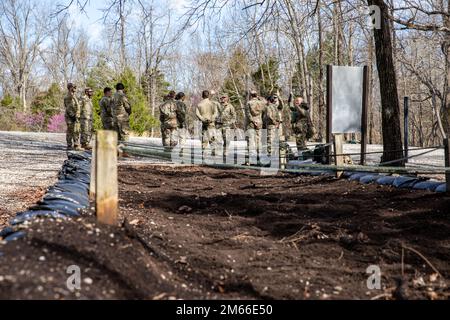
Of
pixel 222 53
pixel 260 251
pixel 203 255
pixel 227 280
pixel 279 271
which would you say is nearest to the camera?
pixel 227 280

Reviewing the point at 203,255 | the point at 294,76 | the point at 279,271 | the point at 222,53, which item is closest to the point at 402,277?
the point at 279,271

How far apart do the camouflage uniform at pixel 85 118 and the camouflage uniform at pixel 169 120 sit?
7.00 ft

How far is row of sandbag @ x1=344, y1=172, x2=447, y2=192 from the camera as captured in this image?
658cm

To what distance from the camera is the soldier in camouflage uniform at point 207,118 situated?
13.6 metres

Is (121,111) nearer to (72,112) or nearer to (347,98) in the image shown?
(72,112)

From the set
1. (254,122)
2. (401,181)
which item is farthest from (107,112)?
(401,181)

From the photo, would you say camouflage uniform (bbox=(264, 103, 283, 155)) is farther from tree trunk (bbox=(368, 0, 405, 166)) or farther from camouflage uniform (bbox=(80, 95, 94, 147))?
camouflage uniform (bbox=(80, 95, 94, 147))

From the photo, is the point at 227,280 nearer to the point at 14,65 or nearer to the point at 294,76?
the point at 294,76

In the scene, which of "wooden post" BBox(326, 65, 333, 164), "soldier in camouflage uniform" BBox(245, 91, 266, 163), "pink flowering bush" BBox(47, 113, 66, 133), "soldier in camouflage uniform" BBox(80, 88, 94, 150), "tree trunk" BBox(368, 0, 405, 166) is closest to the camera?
"wooden post" BBox(326, 65, 333, 164)

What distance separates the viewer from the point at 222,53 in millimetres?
46812

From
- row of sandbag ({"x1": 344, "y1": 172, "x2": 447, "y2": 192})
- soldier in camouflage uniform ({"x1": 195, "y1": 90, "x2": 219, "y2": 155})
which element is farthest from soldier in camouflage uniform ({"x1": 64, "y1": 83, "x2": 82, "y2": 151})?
row of sandbag ({"x1": 344, "y1": 172, "x2": 447, "y2": 192})

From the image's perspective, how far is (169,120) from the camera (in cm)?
1395

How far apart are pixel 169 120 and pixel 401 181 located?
7957mm

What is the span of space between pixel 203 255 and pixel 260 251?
56cm
